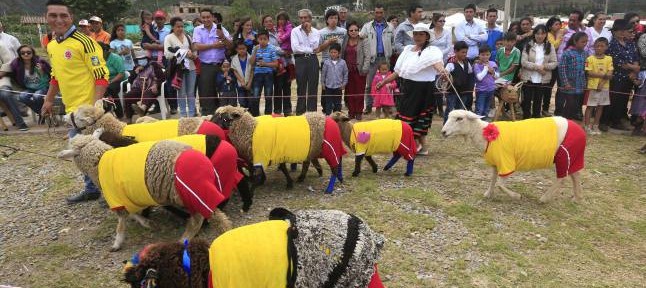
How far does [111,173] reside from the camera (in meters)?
4.01

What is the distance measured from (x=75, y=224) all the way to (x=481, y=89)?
743 centimetres

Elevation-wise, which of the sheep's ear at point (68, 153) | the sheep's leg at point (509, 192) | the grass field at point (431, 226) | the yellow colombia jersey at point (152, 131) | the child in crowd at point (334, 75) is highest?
the child in crowd at point (334, 75)

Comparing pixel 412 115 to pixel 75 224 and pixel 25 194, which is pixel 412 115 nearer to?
pixel 75 224

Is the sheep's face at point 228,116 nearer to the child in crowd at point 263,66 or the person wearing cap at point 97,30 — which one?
the child in crowd at point 263,66

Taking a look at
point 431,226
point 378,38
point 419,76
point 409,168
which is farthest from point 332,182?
point 378,38

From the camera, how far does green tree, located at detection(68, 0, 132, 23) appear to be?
35.8 meters

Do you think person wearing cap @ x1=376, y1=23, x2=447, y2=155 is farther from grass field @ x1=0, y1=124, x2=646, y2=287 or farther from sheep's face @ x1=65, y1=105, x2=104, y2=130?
sheep's face @ x1=65, y1=105, x2=104, y2=130

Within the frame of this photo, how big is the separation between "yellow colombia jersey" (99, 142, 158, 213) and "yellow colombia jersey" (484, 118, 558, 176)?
390 centimetres

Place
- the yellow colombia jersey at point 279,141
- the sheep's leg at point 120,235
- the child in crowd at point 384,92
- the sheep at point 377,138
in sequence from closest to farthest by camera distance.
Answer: the sheep's leg at point 120,235
the yellow colombia jersey at point 279,141
the sheep at point 377,138
the child in crowd at point 384,92

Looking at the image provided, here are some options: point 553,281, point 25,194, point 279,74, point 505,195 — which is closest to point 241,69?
point 279,74

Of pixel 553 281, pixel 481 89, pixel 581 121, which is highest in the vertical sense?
pixel 481 89

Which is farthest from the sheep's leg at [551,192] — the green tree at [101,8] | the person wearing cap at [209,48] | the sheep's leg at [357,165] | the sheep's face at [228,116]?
the green tree at [101,8]

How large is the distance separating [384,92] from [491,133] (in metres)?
4.12

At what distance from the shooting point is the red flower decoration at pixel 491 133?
17.4 feet
